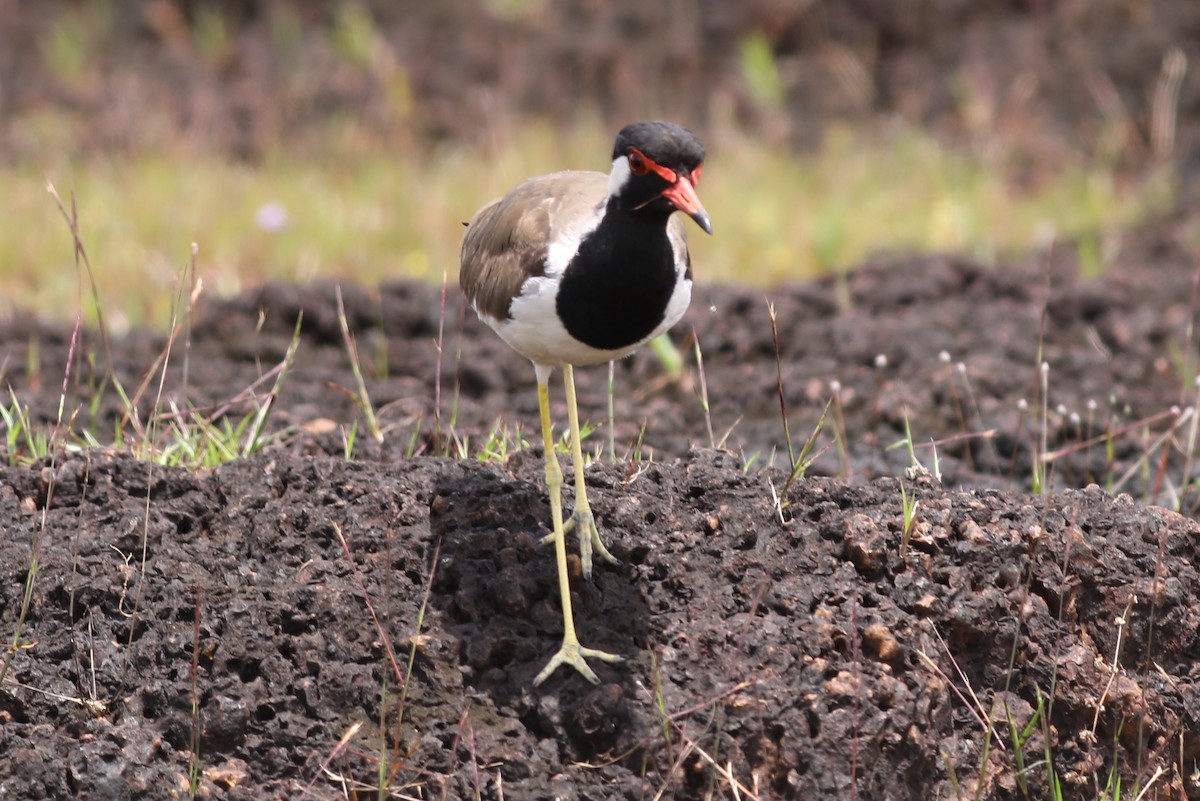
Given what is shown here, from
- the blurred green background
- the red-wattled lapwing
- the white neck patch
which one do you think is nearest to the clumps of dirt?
the red-wattled lapwing

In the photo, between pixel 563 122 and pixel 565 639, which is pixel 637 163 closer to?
pixel 565 639

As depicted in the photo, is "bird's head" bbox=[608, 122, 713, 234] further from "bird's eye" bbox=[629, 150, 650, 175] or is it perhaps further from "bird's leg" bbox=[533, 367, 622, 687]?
"bird's leg" bbox=[533, 367, 622, 687]

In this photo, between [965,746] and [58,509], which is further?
[58,509]

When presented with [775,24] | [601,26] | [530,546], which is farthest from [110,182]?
[530,546]

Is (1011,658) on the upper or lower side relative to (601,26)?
lower

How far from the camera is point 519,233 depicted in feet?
11.7

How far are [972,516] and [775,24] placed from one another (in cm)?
801

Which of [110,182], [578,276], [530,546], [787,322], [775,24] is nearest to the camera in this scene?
[578,276]

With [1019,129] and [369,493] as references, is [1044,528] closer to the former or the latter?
[369,493]

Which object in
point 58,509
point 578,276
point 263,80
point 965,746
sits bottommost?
point 965,746

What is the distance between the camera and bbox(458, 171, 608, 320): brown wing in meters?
3.46

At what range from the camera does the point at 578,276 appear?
3.30m

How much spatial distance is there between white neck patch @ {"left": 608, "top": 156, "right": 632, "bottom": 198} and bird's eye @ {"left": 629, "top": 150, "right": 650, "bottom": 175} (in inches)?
0.7

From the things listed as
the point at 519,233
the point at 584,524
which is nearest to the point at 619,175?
the point at 519,233
